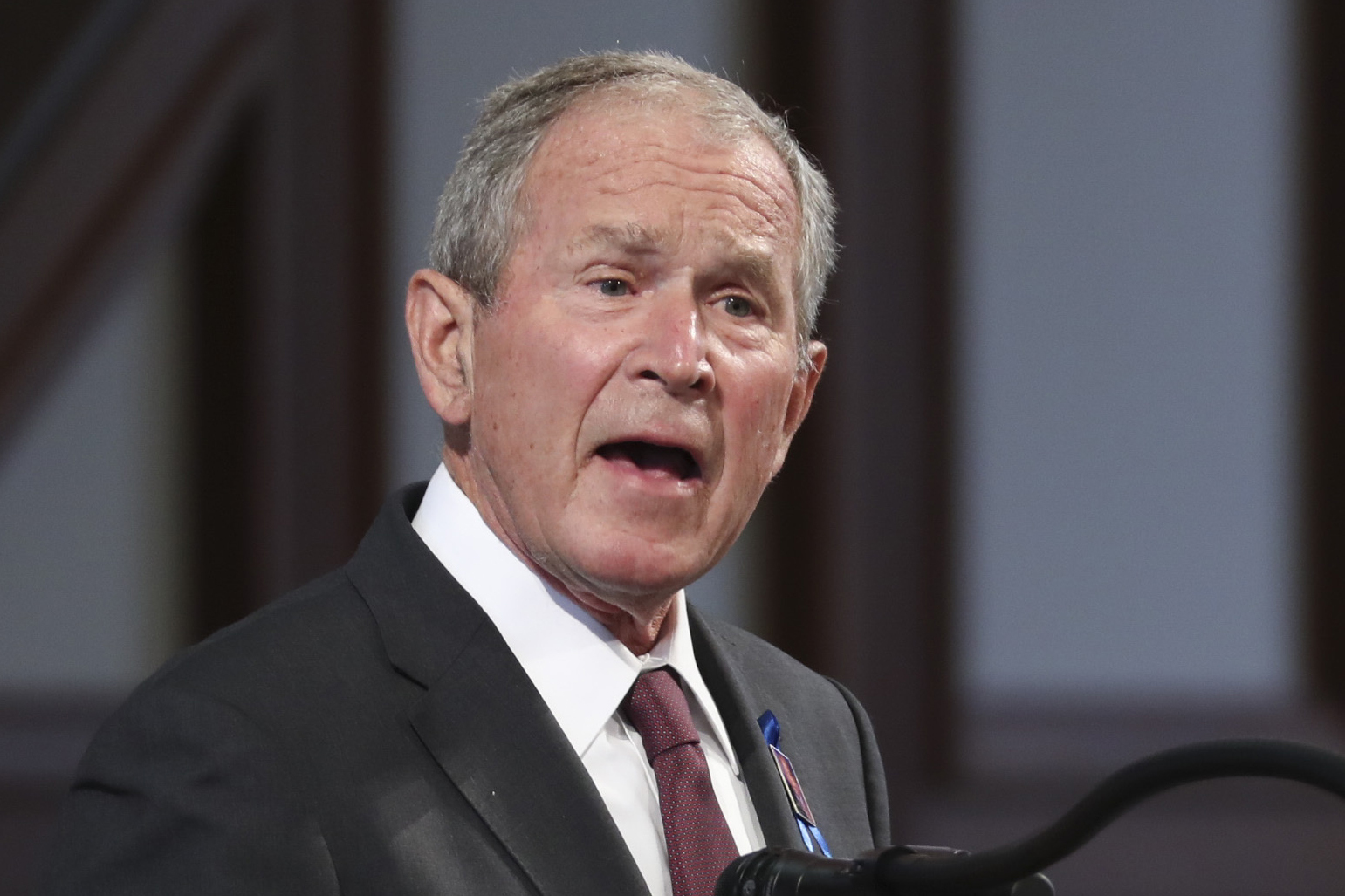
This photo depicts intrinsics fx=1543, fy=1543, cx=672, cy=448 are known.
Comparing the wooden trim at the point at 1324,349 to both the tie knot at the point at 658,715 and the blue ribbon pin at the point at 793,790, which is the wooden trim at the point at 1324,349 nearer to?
the blue ribbon pin at the point at 793,790

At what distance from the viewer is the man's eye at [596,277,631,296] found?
51.5 inches

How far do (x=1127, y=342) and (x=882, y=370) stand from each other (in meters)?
0.59

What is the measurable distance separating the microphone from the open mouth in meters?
0.50

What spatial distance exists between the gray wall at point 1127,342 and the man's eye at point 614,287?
2.20 m

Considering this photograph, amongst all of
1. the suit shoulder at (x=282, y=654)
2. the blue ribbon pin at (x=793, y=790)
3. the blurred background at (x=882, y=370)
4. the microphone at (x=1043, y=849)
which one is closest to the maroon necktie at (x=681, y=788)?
the blue ribbon pin at (x=793, y=790)

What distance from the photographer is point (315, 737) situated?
1138 mm

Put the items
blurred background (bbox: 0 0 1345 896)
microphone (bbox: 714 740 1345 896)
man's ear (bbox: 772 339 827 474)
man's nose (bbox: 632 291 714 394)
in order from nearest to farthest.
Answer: microphone (bbox: 714 740 1345 896) → man's nose (bbox: 632 291 714 394) → man's ear (bbox: 772 339 827 474) → blurred background (bbox: 0 0 1345 896)

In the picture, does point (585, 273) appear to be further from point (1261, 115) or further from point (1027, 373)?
point (1261, 115)

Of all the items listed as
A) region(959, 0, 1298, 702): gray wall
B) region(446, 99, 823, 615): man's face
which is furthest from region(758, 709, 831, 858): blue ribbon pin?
region(959, 0, 1298, 702): gray wall

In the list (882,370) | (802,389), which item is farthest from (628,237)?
(882,370)

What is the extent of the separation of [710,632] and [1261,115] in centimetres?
251

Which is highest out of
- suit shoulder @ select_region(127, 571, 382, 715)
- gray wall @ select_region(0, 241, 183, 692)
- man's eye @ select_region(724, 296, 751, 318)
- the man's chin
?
man's eye @ select_region(724, 296, 751, 318)

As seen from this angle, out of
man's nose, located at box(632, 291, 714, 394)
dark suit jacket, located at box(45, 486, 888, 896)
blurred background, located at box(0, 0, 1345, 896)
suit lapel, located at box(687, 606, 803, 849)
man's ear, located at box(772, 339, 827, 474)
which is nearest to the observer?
dark suit jacket, located at box(45, 486, 888, 896)

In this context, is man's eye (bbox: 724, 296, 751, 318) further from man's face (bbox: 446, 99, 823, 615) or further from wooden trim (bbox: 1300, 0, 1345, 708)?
wooden trim (bbox: 1300, 0, 1345, 708)
